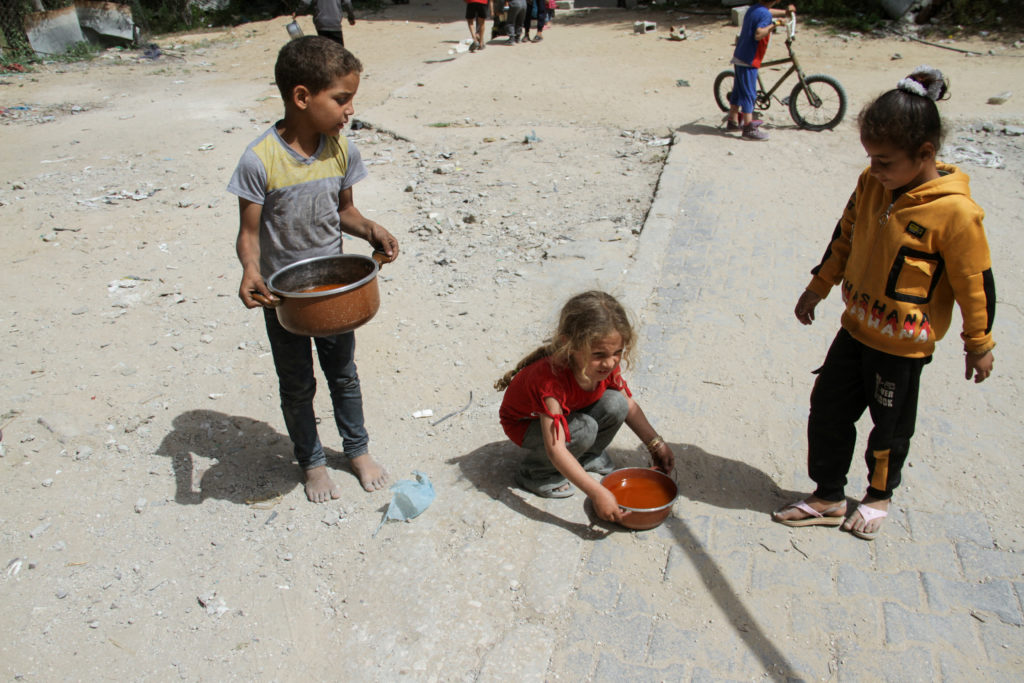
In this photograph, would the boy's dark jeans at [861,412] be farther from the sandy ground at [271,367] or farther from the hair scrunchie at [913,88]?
the hair scrunchie at [913,88]

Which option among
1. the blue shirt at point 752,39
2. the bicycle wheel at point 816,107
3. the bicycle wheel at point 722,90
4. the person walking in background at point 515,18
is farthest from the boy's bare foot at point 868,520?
the person walking in background at point 515,18

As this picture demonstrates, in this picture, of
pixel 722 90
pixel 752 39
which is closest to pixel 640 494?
pixel 752 39

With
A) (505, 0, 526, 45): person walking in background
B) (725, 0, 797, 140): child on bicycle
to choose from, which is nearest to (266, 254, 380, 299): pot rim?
(725, 0, 797, 140): child on bicycle

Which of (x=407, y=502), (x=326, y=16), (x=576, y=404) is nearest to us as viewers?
(x=576, y=404)

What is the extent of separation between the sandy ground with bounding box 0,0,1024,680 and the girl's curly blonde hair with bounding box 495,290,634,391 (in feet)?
2.44

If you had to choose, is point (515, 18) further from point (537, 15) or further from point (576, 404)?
point (576, 404)

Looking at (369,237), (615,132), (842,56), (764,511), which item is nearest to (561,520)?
(764,511)

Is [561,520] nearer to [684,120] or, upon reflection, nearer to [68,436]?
[68,436]

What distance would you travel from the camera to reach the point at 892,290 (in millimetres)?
2340

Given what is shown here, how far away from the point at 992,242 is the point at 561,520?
4.20 metres

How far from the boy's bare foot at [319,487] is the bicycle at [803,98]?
20.8 ft

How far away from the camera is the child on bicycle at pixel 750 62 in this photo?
23.5ft

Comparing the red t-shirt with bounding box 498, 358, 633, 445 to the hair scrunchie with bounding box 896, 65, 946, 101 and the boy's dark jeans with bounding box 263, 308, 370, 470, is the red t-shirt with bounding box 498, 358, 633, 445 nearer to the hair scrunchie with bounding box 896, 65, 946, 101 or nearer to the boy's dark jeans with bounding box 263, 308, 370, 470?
the boy's dark jeans with bounding box 263, 308, 370, 470

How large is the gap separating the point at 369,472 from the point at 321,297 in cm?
98
